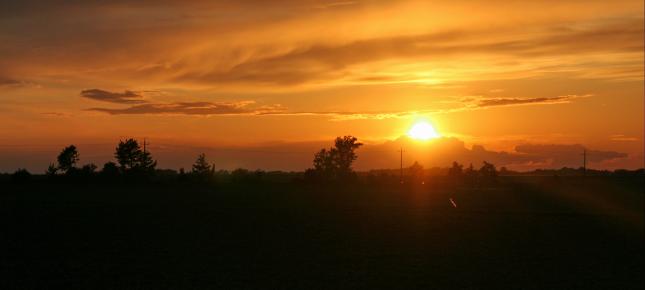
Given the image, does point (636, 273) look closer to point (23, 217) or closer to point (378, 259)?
point (378, 259)

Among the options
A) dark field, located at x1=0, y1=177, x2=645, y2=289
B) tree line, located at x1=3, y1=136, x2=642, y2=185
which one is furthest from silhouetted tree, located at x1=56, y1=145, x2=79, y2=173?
dark field, located at x1=0, y1=177, x2=645, y2=289

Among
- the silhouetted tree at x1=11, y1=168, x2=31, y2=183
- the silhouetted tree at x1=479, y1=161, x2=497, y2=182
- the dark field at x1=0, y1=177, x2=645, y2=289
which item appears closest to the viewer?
the dark field at x1=0, y1=177, x2=645, y2=289

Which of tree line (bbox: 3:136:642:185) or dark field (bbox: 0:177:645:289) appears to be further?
tree line (bbox: 3:136:642:185)

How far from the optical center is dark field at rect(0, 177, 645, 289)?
18.1 meters

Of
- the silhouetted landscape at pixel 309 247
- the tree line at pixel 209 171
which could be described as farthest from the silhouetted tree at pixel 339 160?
the silhouetted landscape at pixel 309 247

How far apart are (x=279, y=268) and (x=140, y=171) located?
2829 inches

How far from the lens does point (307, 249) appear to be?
23625 millimetres

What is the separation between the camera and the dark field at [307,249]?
59.5 feet

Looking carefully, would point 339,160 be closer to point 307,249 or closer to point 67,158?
point 67,158

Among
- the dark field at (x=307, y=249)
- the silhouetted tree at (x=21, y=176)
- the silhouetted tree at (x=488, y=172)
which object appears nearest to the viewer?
the dark field at (x=307, y=249)

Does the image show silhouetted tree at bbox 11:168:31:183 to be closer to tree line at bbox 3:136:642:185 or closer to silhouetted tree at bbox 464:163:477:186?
tree line at bbox 3:136:642:185

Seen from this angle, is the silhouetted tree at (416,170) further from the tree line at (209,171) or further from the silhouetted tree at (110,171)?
the silhouetted tree at (110,171)

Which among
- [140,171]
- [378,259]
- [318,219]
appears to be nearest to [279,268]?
[378,259]

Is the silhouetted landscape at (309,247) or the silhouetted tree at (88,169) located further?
the silhouetted tree at (88,169)
